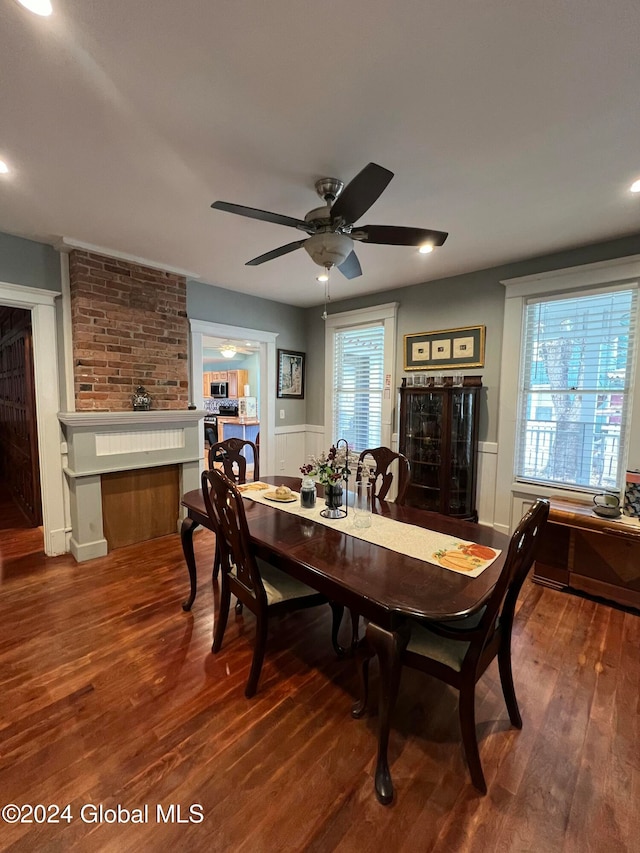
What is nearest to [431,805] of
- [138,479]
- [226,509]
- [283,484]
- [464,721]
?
[464,721]

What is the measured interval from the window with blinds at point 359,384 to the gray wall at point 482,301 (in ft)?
1.01

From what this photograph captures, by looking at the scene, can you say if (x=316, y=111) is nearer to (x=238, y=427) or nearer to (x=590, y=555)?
(x=590, y=555)

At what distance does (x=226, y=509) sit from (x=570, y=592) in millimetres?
2677

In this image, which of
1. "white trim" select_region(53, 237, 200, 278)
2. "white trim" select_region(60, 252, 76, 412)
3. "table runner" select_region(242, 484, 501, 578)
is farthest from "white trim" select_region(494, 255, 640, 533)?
"white trim" select_region(60, 252, 76, 412)

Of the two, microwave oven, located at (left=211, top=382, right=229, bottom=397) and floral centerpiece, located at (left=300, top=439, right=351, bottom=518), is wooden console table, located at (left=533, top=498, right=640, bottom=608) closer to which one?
floral centerpiece, located at (left=300, top=439, right=351, bottom=518)

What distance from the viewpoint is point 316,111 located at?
5.27 ft

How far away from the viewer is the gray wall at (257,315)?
412cm

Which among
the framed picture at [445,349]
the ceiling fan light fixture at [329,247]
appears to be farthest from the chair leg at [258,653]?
the framed picture at [445,349]

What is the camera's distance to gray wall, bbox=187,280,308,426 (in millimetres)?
4117

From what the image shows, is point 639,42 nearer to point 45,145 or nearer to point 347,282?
point 45,145

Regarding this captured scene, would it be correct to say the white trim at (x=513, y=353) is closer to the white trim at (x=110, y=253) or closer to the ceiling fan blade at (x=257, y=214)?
the ceiling fan blade at (x=257, y=214)

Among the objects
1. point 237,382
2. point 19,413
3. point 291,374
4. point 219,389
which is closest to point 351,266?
point 291,374

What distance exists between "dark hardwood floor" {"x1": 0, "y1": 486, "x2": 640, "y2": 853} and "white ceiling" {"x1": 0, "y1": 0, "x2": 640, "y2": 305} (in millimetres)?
2680

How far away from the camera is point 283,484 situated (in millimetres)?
2957
